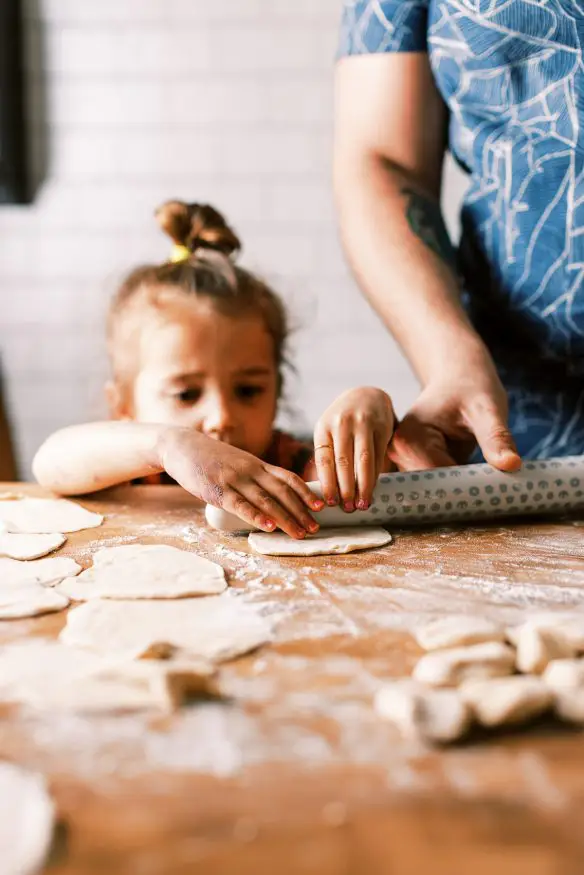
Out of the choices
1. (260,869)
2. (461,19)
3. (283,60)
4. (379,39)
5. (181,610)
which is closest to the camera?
(260,869)

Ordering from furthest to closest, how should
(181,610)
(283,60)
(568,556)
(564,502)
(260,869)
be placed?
(283,60), (564,502), (568,556), (181,610), (260,869)

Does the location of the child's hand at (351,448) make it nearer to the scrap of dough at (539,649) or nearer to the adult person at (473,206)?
the adult person at (473,206)

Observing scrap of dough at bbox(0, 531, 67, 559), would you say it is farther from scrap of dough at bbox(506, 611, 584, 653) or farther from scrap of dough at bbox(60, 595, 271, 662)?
scrap of dough at bbox(506, 611, 584, 653)

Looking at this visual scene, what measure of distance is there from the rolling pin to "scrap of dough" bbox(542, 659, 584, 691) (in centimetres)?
41

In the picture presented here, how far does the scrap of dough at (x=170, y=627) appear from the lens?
538 millimetres

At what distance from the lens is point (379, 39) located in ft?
4.06

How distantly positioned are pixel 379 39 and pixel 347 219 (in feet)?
0.93

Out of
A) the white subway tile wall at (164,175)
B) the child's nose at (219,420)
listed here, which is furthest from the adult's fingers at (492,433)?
the white subway tile wall at (164,175)

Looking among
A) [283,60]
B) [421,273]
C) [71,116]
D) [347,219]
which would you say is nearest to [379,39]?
[347,219]

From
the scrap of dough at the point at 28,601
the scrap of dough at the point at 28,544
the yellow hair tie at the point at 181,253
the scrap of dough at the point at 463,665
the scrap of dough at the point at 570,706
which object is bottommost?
the scrap of dough at the point at 28,544

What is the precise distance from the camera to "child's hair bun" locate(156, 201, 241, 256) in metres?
1.57

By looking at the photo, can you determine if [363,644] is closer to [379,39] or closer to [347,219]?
[347,219]

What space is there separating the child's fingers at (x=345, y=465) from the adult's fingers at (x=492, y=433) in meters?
0.17

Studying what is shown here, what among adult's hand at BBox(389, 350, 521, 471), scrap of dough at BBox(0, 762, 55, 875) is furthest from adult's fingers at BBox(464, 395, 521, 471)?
scrap of dough at BBox(0, 762, 55, 875)
